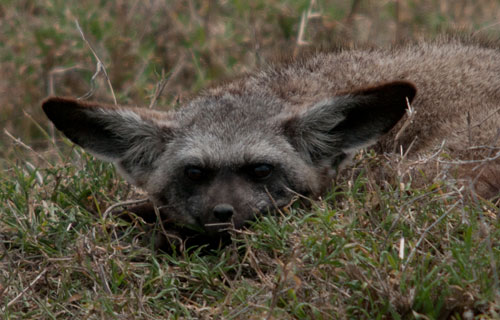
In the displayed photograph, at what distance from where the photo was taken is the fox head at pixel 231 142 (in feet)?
15.6

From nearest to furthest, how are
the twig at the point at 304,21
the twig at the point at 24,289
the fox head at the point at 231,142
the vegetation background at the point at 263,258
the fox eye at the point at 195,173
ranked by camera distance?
the vegetation background at the point at 263,258 → the twig at the point at 24,289 → the fox head at the point at 231,142 → the fox eye at the point at 195,173 → the twig at the point at 304,21

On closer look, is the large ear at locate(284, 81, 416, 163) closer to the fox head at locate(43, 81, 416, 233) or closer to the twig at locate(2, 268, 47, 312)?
the fox head at locate(43, 81, 416, 233)

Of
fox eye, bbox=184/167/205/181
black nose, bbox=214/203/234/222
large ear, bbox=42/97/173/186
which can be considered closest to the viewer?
black nose, bbox=214/203/234/222

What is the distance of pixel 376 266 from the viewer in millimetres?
3623

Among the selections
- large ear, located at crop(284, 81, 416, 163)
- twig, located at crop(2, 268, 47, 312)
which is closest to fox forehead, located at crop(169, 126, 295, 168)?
large ear, located at crop(284, 81, 416, 163)

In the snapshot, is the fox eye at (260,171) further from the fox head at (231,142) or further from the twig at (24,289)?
the twig at (24,289)

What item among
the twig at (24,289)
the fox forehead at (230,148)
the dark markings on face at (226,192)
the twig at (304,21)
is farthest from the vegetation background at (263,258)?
the twig at (304,21)

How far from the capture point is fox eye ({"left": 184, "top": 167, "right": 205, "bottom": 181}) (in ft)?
16.0

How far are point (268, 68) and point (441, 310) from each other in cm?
318

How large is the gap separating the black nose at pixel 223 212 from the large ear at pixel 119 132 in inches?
33.8

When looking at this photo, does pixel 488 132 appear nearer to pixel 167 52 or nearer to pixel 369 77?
pixel 369 77

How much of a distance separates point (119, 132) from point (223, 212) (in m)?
1.19

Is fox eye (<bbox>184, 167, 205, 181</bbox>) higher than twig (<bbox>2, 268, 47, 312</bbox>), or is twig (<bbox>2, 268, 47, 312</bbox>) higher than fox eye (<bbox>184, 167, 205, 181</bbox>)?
fox eye (<bbox>184, 167, 205, 181</bbox>)

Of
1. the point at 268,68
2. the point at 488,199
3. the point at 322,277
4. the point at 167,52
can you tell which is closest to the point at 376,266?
the point at 322,277
